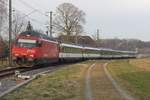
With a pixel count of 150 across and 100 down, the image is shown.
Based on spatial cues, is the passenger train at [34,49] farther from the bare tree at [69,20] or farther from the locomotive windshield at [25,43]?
the bare tree at [69,20]

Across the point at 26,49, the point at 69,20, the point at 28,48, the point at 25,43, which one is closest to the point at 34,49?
the point at 28,48

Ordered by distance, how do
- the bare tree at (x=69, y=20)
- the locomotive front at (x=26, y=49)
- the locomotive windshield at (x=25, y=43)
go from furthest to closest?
the bare tree at (x=69, y=20) → the locomotive windshield at (x=25, y=43) → the locomotive front at (x=26, y=49)

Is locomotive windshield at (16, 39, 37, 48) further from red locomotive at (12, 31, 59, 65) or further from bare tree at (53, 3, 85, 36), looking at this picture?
bare tree at (53, 3, 85, 36)

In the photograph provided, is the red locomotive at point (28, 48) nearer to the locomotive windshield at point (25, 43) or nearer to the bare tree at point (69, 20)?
the locomotive windshield at point (25, 43)

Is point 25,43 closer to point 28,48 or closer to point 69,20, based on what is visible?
point 28,48

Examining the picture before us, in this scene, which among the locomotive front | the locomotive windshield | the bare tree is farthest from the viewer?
the bare tree

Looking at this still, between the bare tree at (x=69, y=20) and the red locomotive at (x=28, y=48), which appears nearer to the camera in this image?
the red locomotive at (x=28, y=48)

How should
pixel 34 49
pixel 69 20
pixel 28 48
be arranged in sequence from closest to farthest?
pixel 34 49
pixel 28 48
pixel 69 20

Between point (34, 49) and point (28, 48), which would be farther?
point (28, 48)

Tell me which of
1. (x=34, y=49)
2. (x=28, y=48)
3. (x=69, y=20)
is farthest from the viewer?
(x=69, y=20)

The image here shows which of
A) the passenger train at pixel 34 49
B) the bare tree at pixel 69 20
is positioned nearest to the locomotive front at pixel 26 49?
the passenger train at pixel 34 49

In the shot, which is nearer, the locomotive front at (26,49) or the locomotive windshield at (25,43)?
the locomotive front at (26,49)

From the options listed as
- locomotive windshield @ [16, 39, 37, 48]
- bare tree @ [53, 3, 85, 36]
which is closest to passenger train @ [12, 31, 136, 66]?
locomotive windshield @ [16, 39, 37, 48]

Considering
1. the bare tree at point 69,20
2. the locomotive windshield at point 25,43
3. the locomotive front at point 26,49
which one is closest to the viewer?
the locomotive front at point 26,49
